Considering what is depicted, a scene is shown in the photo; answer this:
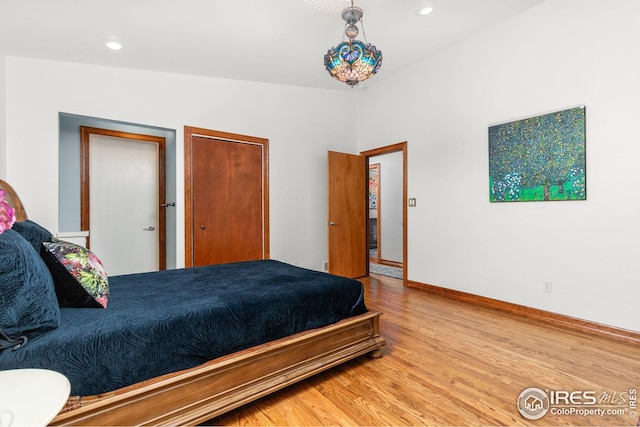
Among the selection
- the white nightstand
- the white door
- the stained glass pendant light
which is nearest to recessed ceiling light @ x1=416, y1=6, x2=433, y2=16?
the stained glass pendant light

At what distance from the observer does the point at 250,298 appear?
1.77 meters

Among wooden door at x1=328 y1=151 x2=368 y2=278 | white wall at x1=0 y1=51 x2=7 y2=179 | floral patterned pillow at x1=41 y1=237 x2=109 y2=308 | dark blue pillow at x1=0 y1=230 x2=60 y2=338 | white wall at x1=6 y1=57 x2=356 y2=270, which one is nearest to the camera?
dark blue pillow at x1=0 y1=230 x2=60 y2=338

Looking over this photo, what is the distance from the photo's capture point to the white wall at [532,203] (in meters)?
2.62

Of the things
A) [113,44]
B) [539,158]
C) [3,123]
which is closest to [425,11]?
[539,158]

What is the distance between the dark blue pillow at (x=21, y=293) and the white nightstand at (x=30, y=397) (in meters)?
0.32

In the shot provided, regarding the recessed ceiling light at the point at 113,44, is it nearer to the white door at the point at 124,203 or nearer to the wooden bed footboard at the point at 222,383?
the white door at the point at 124,203

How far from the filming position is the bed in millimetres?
1259

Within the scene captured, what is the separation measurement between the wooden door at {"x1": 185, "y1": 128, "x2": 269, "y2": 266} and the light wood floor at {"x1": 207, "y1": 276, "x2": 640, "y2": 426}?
212 cm

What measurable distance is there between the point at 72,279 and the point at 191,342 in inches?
27.0

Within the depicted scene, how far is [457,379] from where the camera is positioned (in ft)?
6.55

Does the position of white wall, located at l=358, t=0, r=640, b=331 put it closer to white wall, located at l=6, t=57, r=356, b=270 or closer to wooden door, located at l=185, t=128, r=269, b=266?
white wall, located at l=6, t=57, r=356, b=270

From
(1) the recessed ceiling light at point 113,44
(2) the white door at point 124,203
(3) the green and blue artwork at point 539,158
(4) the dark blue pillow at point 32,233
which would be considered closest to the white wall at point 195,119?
(1) the recessed ceiling light at point 113,44

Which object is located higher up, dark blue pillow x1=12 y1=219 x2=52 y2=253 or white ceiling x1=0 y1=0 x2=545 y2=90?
white ceiling x1=0 y1=0 x2=545 y2=90

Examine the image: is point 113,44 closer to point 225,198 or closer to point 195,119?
point 195,119
